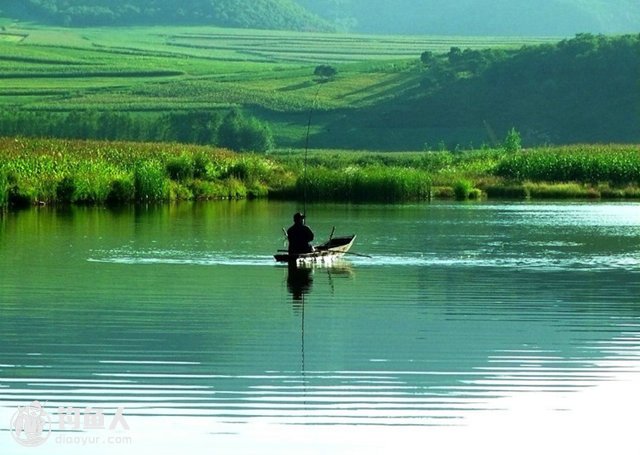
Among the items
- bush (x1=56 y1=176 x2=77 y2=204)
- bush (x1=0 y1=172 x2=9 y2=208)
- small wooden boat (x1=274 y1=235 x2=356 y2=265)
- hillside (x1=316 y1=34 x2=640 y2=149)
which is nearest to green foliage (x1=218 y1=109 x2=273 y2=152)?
hillside (x1=316 y1=34 x2=640 y2=149)

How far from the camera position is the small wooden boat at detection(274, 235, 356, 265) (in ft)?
89.1

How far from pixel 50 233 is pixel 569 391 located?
911 inches

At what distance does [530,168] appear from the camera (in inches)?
2726

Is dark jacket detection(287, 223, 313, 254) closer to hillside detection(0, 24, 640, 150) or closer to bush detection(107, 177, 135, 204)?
bush detection(107, 177, 135, 204)

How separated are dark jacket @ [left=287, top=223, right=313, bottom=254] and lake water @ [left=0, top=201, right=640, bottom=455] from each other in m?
0.69

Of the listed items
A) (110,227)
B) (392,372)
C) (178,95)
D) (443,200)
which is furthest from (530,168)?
(178,95)

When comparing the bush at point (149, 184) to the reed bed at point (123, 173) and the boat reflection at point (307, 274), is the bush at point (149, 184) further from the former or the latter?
the boat reflection at point (307, 274)

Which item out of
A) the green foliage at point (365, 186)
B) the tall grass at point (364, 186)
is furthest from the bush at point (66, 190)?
the tall grass at point (364, 186)

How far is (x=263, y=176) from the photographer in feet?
212

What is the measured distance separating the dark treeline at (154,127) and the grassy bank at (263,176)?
157 feet

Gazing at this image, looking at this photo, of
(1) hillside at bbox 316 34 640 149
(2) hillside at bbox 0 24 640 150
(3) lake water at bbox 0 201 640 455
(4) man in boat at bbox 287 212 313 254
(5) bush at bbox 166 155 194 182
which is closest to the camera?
(3) lake water at bbox 0 201 640 455

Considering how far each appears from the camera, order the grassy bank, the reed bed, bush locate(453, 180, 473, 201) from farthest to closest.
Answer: bush locate(453, 180, 473, 201), the grassy bank, the reed bed

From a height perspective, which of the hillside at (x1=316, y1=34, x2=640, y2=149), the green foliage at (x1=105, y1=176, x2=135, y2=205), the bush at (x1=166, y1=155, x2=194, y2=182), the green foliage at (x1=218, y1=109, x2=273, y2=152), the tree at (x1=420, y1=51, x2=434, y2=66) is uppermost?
the tree at (x1=420, y1=51, x2=434, y2=66)

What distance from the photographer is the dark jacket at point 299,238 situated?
2711 centimetres
